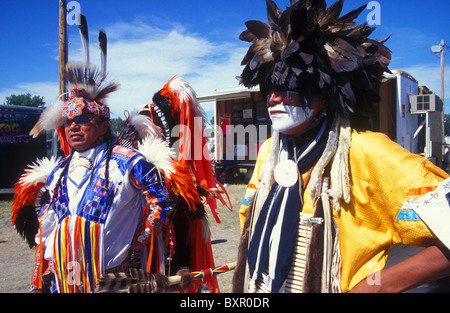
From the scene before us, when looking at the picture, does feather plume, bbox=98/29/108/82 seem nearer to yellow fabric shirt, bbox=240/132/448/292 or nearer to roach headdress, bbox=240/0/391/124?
roach headdress, bbox=240/0/391/124

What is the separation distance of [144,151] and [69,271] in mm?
836

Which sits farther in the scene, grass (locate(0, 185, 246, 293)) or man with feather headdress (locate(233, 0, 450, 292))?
grass (locate(0, 185, 246, 293))

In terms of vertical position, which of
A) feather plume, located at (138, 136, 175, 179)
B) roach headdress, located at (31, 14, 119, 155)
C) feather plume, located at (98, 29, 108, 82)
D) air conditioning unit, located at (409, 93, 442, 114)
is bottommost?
feather plume, located at (138, 136, 175, 179)

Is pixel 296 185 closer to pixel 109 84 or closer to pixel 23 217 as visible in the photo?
pixel 109 84

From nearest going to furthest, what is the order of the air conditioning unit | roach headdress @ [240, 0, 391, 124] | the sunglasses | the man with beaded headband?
roach headdress @ [240, 0, 391, 124] → the man with beaded headband → the sunglasses → the air conditioning unit

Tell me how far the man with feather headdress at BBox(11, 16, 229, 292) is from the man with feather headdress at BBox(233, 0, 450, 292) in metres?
0.59

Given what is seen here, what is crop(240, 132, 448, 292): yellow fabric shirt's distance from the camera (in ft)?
4.01

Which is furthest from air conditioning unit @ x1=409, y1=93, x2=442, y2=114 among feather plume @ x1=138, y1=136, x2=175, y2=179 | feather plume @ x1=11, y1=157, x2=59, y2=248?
feather plume @ x1=11, y1=157, x2=59, y2=248

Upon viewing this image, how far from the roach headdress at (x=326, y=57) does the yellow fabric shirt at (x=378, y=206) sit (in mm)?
234

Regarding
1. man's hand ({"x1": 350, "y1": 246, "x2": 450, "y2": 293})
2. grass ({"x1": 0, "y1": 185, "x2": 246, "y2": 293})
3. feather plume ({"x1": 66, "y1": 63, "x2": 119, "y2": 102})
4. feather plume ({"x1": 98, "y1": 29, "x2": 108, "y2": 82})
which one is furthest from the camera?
grass ({"x1": 0, "y1": 185, "x2": 246, "y2": 293})

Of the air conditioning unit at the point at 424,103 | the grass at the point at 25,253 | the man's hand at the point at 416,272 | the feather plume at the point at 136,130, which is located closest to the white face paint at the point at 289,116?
the man's hand at the point at 416,272

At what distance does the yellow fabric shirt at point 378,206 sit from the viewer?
1.22 metres

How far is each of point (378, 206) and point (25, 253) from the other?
5385 mm
